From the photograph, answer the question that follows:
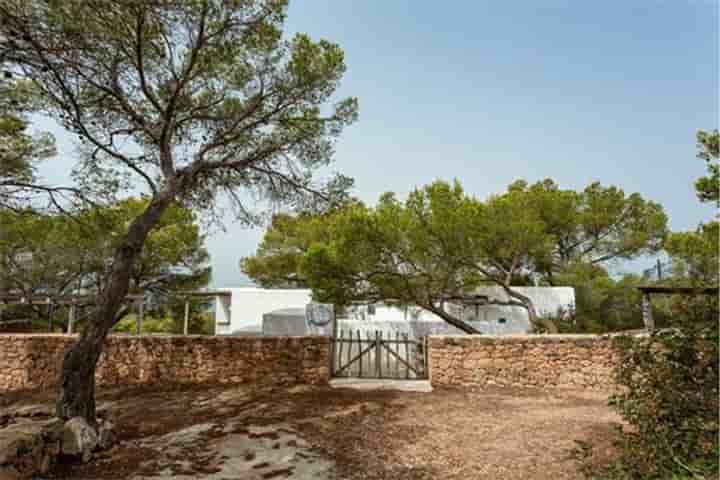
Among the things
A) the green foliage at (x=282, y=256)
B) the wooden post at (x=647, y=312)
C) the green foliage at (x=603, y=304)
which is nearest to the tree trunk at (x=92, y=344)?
the wooden post at (x=647, y=312)

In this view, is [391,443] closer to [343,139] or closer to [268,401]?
[268,401]

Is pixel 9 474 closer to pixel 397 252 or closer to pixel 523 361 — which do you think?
pixel 523 361

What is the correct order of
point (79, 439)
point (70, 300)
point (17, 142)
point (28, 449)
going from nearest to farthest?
1. point (28, 449)
2. point (79, 439)
3. point (17, 142)
4. point (70, 300)

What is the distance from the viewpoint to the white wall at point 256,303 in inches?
638

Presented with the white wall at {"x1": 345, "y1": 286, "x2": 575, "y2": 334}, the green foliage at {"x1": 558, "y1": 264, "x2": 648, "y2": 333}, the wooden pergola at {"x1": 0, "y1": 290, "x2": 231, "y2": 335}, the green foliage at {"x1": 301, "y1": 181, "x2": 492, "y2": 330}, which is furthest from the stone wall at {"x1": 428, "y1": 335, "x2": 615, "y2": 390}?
the wooden pergola at {"x1": 0, "y1": 290, "x2": 231, "y2": 335}

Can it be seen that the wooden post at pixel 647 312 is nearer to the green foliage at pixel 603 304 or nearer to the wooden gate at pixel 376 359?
the green foliage at pixel 603 304

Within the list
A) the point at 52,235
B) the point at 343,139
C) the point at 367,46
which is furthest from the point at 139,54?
the point at 52,235

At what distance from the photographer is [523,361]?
24.8 ft

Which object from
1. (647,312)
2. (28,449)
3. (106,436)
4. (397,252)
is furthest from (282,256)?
(28,449)

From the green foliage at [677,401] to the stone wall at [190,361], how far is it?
6043 mm

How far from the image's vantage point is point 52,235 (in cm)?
1154

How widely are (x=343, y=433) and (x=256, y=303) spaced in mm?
12272

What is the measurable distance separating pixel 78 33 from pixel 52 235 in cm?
984

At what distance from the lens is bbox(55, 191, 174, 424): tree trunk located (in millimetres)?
4602
